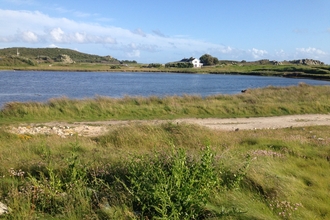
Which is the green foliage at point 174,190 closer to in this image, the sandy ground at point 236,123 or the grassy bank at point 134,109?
the sandy ground at point 236,123

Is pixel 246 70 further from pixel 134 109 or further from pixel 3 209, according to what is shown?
pixel 3 209

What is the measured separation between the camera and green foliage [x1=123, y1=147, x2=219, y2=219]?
199 inches

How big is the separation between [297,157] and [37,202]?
22.6ft

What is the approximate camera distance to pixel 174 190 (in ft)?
17.5

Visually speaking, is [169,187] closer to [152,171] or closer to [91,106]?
[152,171]

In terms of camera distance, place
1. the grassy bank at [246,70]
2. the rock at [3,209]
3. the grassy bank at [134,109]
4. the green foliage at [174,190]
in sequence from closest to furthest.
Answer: the green foliage at [174,190] → the rock at [3,209] → the grassy bank at [134,109] → the grassy bank at [246,70]

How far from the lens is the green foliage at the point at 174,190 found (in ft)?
16.6

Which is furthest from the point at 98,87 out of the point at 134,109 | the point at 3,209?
the point at 3,209

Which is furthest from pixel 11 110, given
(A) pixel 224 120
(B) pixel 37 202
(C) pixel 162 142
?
(B) pixel 37 202

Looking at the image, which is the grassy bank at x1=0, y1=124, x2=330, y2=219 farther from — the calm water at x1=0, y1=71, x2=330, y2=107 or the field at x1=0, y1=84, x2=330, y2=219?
the calm water at x1=0, y1=71, x2=330, y2=107

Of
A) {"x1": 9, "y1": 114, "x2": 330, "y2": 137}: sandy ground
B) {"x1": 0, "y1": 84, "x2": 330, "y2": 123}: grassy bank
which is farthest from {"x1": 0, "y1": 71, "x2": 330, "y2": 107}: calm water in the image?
{"x1": 9, "y1": 114, "x2": 330, "y2": 137}: sandy ground

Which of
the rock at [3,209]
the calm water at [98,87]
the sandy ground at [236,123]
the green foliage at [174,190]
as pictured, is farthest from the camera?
the calm water at [98,87]

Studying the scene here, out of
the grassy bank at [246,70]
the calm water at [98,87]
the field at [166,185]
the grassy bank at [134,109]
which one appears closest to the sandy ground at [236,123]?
the grassy bank at [134,109]

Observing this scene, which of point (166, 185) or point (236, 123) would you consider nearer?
point (166, 185)
